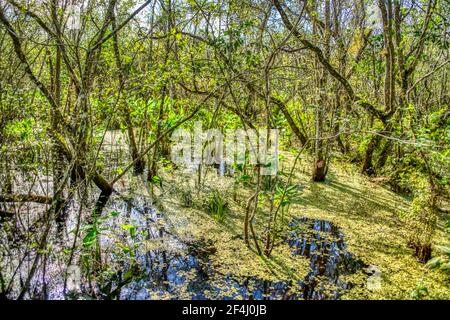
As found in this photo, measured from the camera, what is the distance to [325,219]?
4.47 metres

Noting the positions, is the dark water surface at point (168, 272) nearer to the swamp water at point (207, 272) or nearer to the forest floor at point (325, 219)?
the swamp water at point (207, 272)

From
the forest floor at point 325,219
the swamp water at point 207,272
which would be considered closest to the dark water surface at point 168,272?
the swamp water at point 207,272

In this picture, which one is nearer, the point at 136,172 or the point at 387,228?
the point at 387,228

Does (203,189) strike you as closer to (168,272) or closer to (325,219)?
(325,219)

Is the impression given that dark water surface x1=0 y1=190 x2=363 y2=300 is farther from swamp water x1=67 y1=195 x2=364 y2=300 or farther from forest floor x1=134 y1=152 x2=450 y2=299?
forest floor x1=134 y1=152 x2=450 y2=299

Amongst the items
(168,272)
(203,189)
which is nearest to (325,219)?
(203,189)

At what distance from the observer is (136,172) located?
606 centimetres

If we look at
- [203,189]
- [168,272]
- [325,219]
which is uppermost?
[203,189]

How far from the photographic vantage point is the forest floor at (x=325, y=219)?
314cm

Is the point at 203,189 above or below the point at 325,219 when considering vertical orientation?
above

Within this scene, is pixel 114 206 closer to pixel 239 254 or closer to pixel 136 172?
pixel 136 172

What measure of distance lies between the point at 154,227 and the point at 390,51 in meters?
4.28
